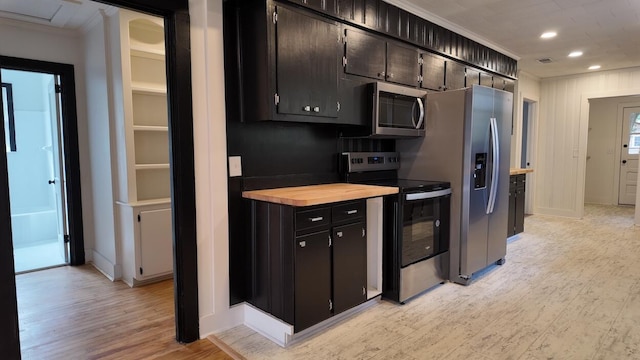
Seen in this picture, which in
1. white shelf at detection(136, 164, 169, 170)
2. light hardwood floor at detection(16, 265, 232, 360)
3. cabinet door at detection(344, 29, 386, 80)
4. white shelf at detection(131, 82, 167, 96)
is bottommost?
light hardwood floor at detection(16, 265, 232, 360)

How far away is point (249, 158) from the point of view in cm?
259

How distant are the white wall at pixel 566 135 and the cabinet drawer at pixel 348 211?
564cm

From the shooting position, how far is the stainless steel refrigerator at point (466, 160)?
10.6ft

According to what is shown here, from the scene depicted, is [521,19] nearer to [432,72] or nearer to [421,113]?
[432,72]

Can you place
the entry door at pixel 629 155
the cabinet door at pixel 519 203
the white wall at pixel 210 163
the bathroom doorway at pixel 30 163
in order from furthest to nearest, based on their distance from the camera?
1. the entry door at pixel 629 155
2. the cabinet door at pixel 519 203
3. the bathroom doorway at pixel 30 163
4. the white wall at pixel 210 163

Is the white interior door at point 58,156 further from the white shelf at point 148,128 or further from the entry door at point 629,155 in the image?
the entry door at point 629,155

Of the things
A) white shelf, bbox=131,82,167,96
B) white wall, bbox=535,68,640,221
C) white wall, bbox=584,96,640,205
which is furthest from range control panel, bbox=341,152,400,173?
white wall, bbox=584,96,640,205

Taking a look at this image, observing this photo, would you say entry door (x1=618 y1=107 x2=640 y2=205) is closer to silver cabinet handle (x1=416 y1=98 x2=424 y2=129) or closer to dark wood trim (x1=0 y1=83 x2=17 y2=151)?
silver cabinet handle (x1=416 y1=98 x2=424 y2=129)

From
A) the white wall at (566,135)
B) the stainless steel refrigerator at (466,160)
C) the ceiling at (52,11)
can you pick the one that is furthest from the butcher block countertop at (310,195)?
the white wall at (566,135)

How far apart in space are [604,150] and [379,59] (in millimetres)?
7580

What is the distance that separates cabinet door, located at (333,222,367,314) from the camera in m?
2.49

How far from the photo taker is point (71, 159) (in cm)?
394

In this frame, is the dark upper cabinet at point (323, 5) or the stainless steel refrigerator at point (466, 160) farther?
the stainless steel refrigerator at point (466, 160)

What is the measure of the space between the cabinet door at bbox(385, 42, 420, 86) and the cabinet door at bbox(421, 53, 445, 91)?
0.40 feet
